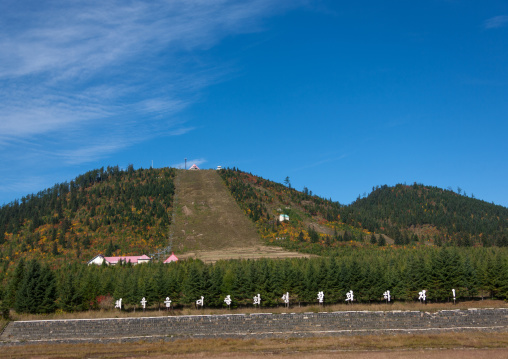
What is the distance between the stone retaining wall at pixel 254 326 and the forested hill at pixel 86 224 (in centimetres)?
6840

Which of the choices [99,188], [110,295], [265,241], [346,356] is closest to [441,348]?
[346,356]

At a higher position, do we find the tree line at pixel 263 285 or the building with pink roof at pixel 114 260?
the building with pink roof at pixel 114 260

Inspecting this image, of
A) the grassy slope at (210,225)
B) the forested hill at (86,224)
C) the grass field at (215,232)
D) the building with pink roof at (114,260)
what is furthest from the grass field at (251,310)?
the grassy slope at (210,225)

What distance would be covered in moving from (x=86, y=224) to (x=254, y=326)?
115 m

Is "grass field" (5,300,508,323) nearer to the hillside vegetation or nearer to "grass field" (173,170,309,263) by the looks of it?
the hillside vegetation

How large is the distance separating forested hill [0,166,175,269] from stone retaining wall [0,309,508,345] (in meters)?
68.4

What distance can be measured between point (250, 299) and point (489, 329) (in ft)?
113

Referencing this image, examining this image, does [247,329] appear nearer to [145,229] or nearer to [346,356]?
[346,356]

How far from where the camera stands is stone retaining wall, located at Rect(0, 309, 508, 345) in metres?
56.0

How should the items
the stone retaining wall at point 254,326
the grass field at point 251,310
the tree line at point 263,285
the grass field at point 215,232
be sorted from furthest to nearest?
the grass field at point 215,232, the tree line at point 263,285, the grass field at point 251,310, the stone retaining wall at point 254,326

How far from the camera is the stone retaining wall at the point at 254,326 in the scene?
5597cm

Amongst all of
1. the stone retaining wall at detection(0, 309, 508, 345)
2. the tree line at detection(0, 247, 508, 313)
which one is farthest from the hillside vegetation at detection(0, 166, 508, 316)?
the stone retaining wall at detection(0, 309, 508, 345)

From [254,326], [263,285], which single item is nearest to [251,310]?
[263,285]

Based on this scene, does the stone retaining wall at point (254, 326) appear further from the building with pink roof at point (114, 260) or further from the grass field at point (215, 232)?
the grass field at point (215, 232)
